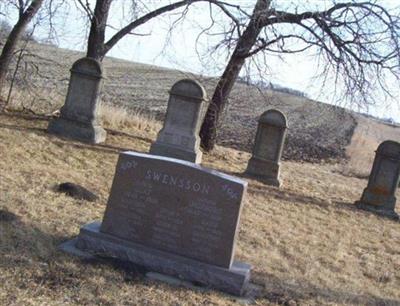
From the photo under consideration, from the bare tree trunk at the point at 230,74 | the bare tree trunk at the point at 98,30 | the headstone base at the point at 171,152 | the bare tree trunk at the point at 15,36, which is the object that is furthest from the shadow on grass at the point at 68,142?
the bare tree trunk at the point at 230,74

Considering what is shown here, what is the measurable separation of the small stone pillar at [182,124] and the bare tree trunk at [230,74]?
301 centimetres

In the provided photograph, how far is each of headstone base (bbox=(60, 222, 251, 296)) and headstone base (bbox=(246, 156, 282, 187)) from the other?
26.0 feet

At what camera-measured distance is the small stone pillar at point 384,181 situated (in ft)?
46.0

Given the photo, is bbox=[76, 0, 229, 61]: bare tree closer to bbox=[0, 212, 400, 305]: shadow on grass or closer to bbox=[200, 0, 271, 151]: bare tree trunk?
bbox=[200, 0, 271, 151]: bare tree trunk

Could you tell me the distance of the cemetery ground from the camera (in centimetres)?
541

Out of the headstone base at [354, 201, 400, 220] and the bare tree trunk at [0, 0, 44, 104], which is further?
the bare tree trunk at [0, 0, 44, 104]

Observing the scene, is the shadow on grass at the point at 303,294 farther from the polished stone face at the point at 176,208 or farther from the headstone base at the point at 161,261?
the polished stone face at the point at 176,208

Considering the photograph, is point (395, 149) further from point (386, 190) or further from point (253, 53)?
point (253, 53)

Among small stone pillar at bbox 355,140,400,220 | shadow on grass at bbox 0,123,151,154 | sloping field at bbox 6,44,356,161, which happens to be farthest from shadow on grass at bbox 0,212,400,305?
sloping field at bbox 6,44,356,161

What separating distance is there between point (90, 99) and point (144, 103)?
65.4 ft

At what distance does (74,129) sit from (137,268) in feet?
26.3

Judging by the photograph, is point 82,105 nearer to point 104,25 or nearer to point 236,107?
point 104,25

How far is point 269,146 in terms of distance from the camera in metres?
14.5

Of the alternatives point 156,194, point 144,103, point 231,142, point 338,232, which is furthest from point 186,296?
point 144,103
